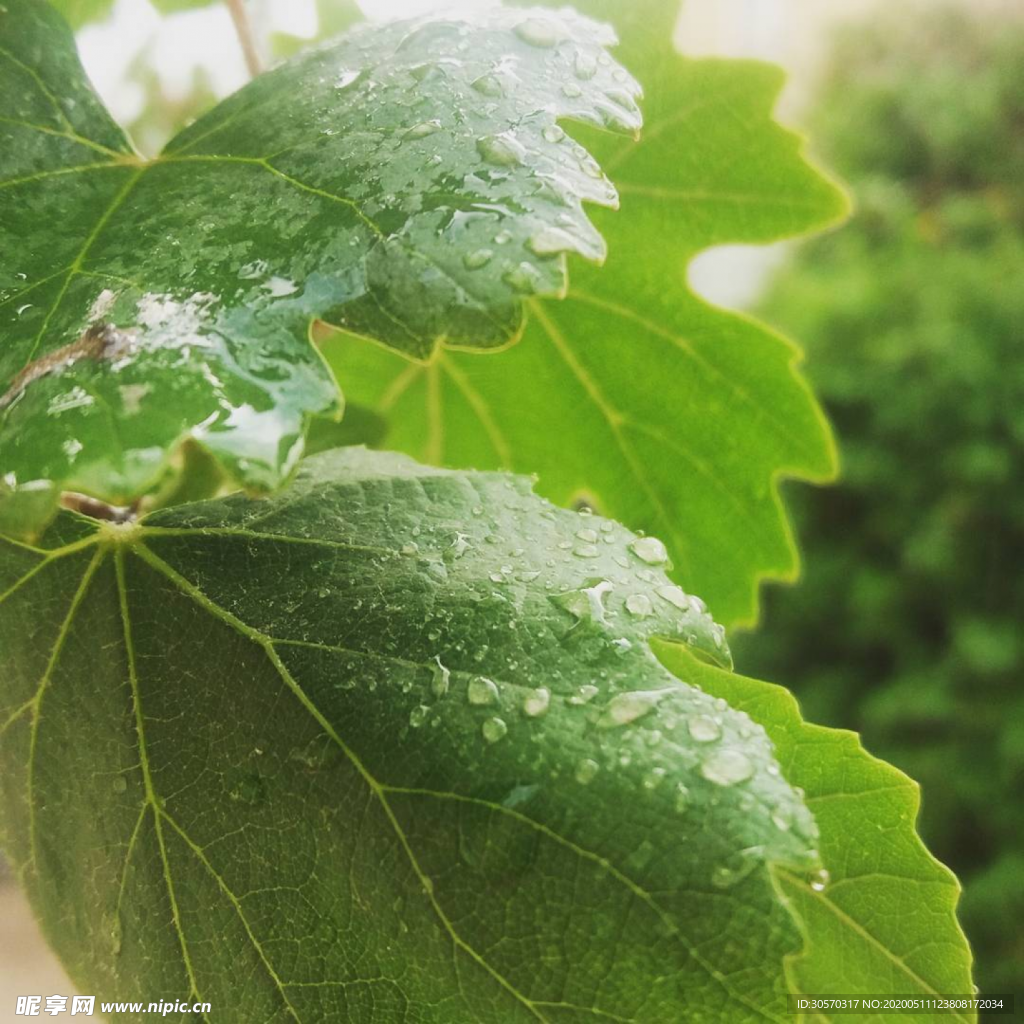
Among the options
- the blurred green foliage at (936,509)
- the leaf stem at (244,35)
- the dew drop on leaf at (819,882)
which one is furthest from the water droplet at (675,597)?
the blurred green foliage at (936,509)

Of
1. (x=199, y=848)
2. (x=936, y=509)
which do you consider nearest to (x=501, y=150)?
(x=199, y=848)

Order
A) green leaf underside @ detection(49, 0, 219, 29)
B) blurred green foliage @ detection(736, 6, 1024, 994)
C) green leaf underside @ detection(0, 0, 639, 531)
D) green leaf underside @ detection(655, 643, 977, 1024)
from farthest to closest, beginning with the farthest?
blurred green foliage @ detection(736, 6, 1024, 994) → green leaf underside @ detection(49, 0, 219, 29) → green leaf underside @ detection(655, 643, 977, 1024) → green leaf underside @ detection(0, 0, 639, 531)

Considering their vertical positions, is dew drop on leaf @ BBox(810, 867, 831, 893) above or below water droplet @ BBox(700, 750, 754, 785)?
below

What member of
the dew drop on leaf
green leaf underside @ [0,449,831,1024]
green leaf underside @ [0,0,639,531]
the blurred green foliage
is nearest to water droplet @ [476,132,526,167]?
green leaf underside @ [0,0,639,531]

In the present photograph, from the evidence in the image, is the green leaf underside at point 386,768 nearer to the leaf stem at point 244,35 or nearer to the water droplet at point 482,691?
the water droplet at point 482,691

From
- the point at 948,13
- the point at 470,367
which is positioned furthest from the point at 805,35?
the point at 470,367

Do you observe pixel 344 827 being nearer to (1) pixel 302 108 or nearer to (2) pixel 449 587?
(2) pixel 449 587

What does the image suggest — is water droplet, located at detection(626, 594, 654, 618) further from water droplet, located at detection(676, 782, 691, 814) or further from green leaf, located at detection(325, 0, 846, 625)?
green leaf, located at detection(325, 0, 846, 625)
